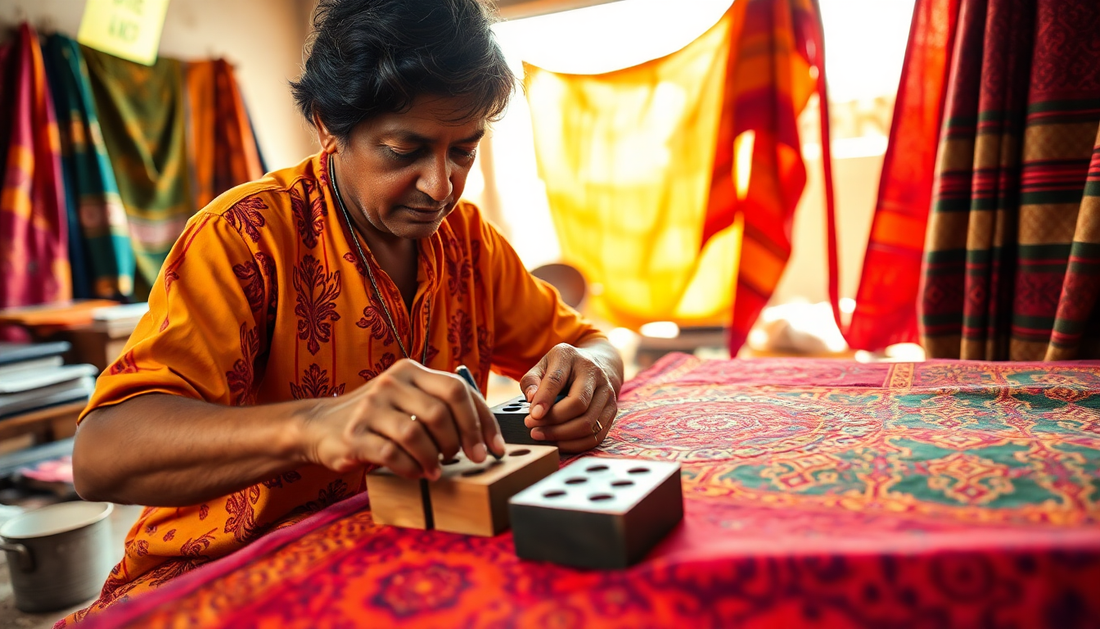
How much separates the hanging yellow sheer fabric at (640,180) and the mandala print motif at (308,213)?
203 centimetres

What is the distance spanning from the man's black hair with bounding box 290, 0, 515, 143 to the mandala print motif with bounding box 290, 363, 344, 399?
432 mm

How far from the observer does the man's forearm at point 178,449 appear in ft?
3.26

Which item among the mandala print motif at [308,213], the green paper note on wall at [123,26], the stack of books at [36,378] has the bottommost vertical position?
the stack of books at [36,378]

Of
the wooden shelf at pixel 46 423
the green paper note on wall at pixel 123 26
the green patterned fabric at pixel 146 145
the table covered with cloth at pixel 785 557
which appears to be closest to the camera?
the table covered with cloth at pixel 785 557

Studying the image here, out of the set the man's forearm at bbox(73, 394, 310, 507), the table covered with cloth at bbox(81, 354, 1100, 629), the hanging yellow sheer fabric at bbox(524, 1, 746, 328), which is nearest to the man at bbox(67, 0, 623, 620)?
the man's forearm at bbox(73, 394, 310, 507)

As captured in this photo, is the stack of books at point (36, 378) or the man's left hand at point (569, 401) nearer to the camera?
the man's left hand at point (569, 401)

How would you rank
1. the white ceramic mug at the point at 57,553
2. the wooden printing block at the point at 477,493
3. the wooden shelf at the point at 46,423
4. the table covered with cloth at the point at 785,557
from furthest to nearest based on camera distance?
the wooden shelf at the point at 46,423 → the white ceramic mug at the point at 57,553 → the wooden printing block at the point at 477,493 → the table covered with cloth at the point at 785,557

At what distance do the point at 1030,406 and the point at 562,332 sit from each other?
98 centimetres

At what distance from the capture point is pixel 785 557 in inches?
27.9

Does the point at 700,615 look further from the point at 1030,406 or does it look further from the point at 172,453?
the point at 1030,406

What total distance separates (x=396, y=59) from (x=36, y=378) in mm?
2203

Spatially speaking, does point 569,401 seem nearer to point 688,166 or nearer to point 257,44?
point 688,166

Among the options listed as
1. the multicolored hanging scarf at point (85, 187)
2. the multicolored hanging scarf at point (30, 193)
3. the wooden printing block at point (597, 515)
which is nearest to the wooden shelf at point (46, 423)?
the multicolored hanging scarf at point (30, 193)

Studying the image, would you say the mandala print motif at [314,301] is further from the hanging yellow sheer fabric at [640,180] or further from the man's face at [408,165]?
the hanging yellow sheer fabric at [640,180]
